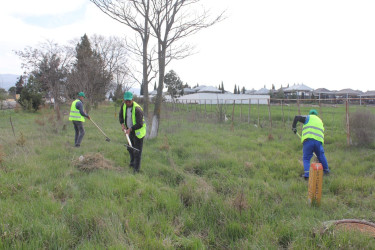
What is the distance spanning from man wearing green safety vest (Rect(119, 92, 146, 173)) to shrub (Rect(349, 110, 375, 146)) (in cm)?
652

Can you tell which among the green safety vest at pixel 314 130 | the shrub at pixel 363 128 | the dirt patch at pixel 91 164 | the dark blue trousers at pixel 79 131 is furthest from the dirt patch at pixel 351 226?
the dark blue trousers at pixel 79 131

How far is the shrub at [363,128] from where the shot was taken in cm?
702

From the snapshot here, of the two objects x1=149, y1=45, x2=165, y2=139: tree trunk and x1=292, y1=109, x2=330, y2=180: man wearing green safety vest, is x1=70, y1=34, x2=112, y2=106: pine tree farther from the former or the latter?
x1=292, y1=109, x2=330, y2=180: man wearing green safety vest

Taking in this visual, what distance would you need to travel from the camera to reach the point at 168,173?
193 inches

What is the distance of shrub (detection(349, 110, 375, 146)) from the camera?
7016 mm

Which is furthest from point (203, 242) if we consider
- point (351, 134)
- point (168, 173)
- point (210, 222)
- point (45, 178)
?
point (351, 134)

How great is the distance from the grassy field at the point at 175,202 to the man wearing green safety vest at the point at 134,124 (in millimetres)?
283

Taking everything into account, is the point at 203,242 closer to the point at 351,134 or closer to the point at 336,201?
the point at 336,201

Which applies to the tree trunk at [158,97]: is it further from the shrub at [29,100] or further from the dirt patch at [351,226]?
the shrub at [29,100]

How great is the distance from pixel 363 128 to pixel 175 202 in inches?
264

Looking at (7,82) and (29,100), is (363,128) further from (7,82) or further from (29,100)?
(7,82)

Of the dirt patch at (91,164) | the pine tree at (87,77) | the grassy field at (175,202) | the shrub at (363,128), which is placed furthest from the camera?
the pine tree at (87,77)

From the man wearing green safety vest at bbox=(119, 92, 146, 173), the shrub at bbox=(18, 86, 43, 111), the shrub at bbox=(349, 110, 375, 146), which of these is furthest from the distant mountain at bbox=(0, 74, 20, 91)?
the shrub at bbox=(349, 110, 375, 146)

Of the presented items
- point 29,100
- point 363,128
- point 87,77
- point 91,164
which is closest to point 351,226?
point 91,164
